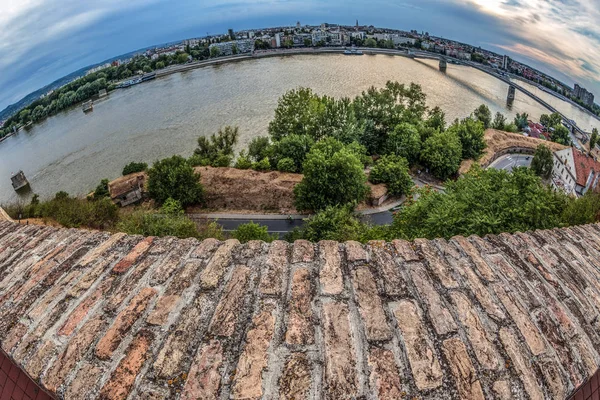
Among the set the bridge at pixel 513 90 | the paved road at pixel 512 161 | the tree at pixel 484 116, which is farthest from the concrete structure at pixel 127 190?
the bridge at pixel 513 90

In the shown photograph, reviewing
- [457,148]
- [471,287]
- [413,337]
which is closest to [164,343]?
[413,337]

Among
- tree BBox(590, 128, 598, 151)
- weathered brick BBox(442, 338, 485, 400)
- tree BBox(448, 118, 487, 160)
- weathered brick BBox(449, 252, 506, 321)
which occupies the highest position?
weathered brick BBox(442, 338, 485, 400)

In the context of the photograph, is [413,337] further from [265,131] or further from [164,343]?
[265,131]

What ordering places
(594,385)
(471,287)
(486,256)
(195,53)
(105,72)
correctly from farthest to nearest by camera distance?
(195,53), (105,72), (486,256), (471,287), (594,385)

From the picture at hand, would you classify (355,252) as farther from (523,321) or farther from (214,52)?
(214,52)

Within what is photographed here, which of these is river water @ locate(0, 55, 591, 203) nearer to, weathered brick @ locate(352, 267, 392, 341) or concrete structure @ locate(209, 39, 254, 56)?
concrete structure @ locate(209, 39, 254, 56)

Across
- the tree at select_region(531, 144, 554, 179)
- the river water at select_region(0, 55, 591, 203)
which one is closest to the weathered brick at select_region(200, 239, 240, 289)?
the river water at select_region(0, 55, 591, 203)

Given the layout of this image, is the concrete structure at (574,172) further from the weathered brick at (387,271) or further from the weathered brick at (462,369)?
the weathered brick at (462,369)
